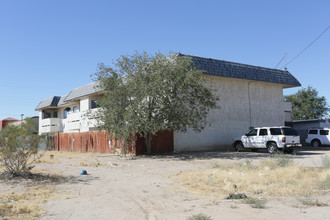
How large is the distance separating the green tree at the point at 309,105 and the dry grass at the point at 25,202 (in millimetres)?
53858

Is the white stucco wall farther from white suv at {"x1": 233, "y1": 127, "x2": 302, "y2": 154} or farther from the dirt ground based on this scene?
the dirt ground

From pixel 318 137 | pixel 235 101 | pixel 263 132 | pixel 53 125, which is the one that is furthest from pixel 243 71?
pixel 53 125

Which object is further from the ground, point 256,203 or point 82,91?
point 82,91

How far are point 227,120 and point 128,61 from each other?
1141 cm

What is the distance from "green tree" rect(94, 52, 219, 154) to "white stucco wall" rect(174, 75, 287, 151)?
4.70 m

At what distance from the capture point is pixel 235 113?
92.2 feet

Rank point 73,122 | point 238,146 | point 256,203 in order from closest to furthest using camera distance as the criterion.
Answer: point 256,203 < point 238,146 < point 73,122

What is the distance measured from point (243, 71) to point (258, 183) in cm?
2030

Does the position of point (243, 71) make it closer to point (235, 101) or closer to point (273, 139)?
point (235, 101)

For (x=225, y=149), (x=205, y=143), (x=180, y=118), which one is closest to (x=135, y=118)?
(x=180, y=118)

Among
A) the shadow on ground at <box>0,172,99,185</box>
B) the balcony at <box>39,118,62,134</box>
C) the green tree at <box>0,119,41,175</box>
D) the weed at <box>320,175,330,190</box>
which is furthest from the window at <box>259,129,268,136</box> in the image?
the balcony at <box>39,118,62,134</box>

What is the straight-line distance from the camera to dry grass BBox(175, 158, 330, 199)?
313 inches

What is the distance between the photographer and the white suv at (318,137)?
29.2 meters

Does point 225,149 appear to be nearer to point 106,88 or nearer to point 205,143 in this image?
point 205,143
